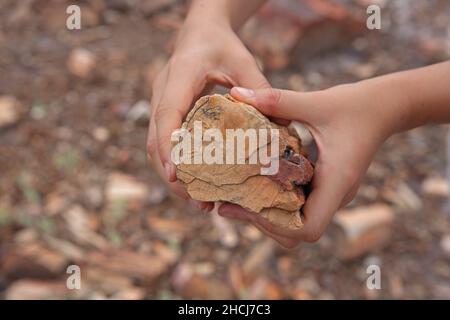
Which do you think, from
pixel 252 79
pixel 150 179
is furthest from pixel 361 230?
pixel 252 79

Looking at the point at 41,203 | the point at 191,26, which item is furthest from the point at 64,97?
the point at 191,26

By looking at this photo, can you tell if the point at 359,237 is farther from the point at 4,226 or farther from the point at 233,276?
the point at 4,226

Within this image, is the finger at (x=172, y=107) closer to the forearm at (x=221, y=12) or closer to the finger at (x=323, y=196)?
the forearm at (x=221, y=12)

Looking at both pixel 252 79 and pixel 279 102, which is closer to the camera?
pixel 279 102

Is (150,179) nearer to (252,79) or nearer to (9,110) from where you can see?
(9,110)

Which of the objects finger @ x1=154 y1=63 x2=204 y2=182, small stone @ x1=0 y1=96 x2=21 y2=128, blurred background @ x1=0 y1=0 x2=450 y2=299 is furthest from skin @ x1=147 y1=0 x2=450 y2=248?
small stone @ x1=0 y1=96 x2=21 y2=128

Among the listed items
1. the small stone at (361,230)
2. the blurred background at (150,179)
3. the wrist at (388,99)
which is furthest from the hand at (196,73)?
the small stone at (361,230)

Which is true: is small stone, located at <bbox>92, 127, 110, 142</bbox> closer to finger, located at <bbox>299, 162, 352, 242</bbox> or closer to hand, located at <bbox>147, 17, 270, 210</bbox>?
hand, located at <bbox>147, 17, 270, 210</bbox>
